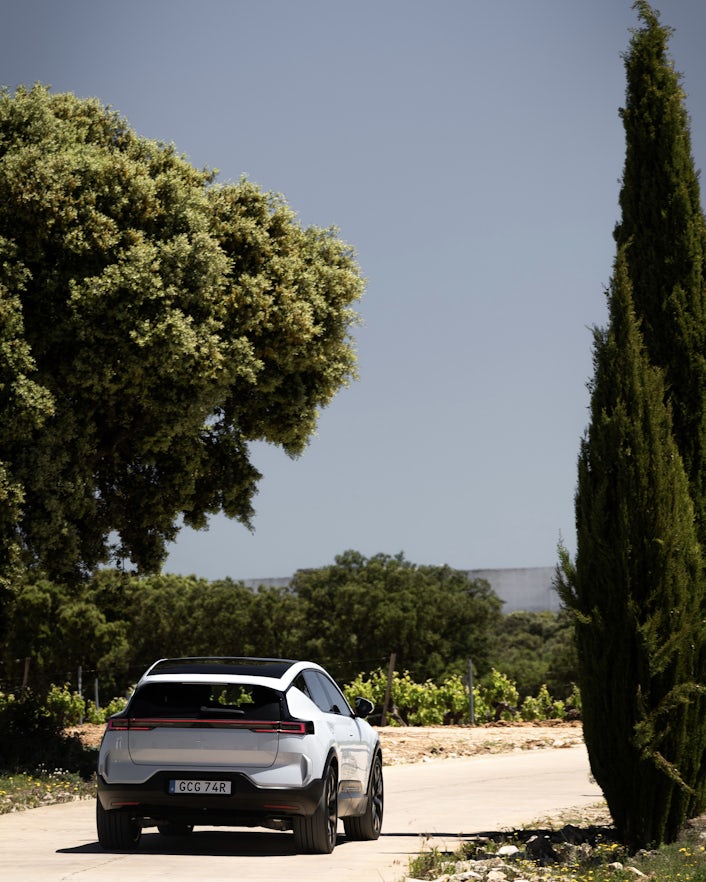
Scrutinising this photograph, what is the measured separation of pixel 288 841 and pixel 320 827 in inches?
56.6

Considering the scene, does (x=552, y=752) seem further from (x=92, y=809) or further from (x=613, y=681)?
(x=613, y=681)

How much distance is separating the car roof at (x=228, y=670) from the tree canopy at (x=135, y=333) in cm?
792

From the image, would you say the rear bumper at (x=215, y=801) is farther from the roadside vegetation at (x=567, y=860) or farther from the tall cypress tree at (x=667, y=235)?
the tall cypress tree at (x=667, y=235)

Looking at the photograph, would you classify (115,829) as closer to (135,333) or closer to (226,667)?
(226,667)

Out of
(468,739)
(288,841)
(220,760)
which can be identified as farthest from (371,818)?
(468,739)

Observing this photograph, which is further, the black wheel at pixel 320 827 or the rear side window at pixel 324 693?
the rear side window at pixel 324 693

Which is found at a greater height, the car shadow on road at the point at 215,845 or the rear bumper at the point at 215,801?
the rear bumper at the point at 215,801

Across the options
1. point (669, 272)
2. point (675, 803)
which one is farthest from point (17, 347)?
point (675, 803)

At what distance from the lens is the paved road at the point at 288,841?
9781mm

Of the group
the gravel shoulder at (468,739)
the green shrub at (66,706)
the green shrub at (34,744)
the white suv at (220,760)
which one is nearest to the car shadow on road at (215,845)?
the white suv at (220,760)

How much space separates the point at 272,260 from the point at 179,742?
40.9 ft

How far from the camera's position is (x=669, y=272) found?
11.5 metres

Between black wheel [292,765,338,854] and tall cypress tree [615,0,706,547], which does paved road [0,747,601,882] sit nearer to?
black wheel [292,765,338,854]

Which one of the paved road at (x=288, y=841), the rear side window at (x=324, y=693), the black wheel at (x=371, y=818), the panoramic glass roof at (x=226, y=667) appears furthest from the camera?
the black wheel at (x=371, y=818)
